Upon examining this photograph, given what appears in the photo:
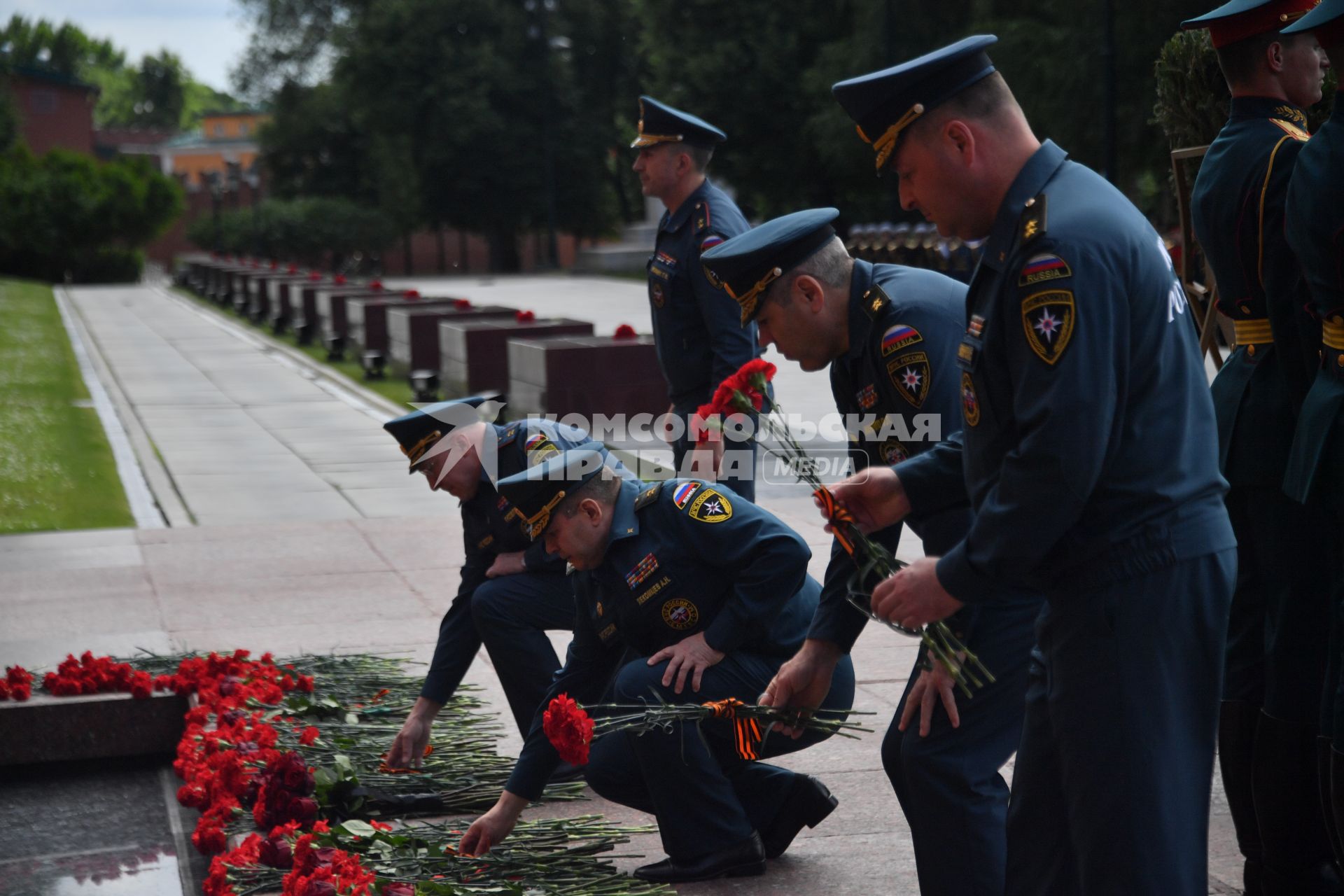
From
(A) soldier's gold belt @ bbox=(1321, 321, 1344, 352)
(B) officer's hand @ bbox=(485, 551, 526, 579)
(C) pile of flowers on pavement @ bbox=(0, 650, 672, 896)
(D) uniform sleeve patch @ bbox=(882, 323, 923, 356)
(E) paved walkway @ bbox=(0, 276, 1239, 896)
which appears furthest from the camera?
(B) officer's hand @ bbox=(485, 551, 526, 579)

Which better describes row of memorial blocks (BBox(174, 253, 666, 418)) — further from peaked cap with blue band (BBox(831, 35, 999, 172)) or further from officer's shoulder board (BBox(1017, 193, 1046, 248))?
officer's shoulder board (BBox(1017, 193, 1046, 248))

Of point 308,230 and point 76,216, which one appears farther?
point 308,230

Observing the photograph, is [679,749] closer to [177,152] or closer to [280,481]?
[280,481]

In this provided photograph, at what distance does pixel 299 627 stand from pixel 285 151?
197 feet

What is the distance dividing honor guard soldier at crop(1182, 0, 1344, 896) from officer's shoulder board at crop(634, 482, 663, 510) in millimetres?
1438

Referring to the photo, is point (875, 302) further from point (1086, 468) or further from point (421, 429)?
point (421, 429)

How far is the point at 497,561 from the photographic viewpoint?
5.00 m

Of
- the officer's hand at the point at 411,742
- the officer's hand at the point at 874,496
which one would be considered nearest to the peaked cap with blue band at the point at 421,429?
the officer's hand at the point at 411,742

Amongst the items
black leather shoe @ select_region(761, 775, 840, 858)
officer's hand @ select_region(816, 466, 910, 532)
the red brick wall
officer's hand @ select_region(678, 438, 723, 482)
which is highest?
the red brick wall

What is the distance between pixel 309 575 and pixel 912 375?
5.72m

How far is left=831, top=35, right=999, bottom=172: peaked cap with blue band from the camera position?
8.13ft

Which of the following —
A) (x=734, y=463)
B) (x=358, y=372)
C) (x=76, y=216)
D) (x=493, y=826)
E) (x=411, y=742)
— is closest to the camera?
(x=493, y=826)

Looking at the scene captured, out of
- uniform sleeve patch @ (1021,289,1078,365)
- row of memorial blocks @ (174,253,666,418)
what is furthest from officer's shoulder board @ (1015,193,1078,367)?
row of memorial blocks @ (174,253,666,418)

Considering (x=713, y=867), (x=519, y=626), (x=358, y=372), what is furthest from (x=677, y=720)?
(x=358, y=372)
